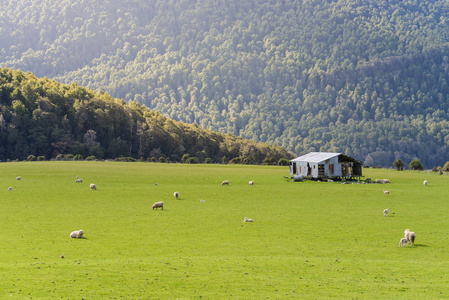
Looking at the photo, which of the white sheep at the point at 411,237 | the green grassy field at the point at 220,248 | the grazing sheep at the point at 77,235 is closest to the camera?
the green grassy field at the point at 220,248

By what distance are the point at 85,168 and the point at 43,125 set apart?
54444 mm

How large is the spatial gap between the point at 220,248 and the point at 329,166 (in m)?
62.3

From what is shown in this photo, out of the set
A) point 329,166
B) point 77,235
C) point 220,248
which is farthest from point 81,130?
point 220,248

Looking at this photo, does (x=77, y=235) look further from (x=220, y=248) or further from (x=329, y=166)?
(x=329, y=166)

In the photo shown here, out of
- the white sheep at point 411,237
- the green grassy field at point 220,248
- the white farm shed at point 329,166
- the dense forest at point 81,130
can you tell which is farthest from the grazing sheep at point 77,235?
the dense forest at point 81,130

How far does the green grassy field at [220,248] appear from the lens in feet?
59.1

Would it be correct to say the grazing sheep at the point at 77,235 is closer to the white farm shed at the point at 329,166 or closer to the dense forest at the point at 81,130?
the white farm shed at the point at 329,166

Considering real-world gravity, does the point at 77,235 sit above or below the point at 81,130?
below

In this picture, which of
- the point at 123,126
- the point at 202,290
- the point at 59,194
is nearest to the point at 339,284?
the point at 202,290

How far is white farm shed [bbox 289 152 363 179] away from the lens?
85956 mm

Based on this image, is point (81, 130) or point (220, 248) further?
point (81, 130)

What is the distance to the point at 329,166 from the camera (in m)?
86.1

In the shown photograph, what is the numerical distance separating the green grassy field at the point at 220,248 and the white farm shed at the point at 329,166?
109ft

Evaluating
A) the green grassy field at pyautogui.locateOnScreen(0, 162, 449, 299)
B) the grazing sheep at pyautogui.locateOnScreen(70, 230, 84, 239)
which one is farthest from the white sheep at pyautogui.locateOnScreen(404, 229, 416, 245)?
the grazing sheep at pyautogui.locateOnScreen(70, 230, 84, 239)
